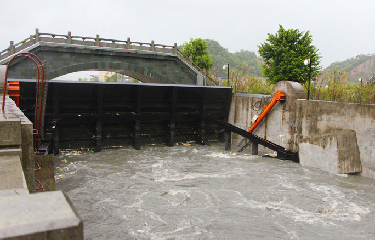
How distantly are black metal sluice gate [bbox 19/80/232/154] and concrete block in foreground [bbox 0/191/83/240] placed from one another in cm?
1285

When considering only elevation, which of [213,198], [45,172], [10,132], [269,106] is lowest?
[213,198]

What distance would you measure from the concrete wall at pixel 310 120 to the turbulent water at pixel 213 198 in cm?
132

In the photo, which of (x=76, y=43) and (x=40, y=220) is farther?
(x=76, y=43)

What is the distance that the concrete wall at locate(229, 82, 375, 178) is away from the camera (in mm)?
12391

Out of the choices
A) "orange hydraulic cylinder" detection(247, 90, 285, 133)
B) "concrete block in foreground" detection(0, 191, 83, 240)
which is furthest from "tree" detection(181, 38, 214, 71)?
"concrete block in foreground" detection(0, 191, 83, 240)

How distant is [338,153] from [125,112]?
34.2 feet

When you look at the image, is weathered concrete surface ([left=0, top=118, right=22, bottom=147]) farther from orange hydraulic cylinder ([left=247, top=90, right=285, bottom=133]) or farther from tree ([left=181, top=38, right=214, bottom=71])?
tree ([left=181, top=38, right=214, bottom=71])

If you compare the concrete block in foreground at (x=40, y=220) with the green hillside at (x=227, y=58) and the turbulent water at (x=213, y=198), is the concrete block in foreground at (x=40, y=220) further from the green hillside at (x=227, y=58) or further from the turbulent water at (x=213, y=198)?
the green hillside at (x=227, y=58)

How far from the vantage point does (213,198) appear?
32.7 ft

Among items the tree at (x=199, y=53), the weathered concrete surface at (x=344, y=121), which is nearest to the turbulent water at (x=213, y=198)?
the weathered concrete surface at (x=344, y=121)

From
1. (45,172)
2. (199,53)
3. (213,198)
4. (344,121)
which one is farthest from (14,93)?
(199,53)

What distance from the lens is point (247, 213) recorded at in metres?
8.80

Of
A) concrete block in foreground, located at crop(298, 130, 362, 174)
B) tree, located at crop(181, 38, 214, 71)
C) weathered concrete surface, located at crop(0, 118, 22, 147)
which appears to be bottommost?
concrete block in foreground, located at crop(298, 130, 362, 174)

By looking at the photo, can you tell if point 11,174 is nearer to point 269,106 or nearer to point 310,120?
point 310,120
